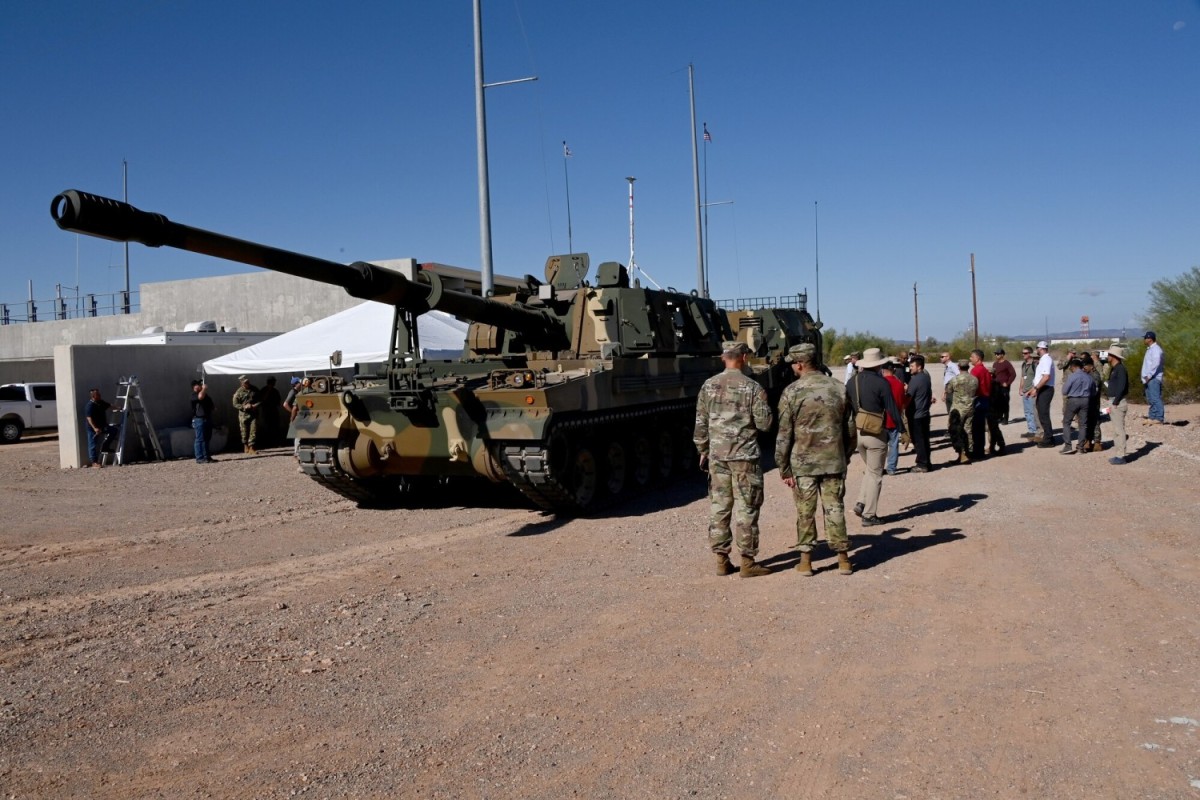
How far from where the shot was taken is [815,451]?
7.40 meters

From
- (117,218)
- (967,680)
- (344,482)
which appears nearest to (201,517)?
(344,482)

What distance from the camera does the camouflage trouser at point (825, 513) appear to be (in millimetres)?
7348

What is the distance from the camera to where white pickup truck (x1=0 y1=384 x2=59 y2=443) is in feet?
81.0

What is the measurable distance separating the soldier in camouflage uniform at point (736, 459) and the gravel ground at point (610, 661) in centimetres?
29

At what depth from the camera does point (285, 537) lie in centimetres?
1005

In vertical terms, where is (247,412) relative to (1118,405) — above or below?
above

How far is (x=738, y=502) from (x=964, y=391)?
7.44 meters

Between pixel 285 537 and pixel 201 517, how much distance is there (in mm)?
2038

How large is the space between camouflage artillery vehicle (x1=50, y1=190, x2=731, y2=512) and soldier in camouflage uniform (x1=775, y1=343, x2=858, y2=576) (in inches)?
123

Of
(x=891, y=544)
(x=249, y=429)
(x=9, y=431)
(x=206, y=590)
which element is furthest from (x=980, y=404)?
(x=9, y=431)

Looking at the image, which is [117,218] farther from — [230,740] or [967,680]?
[967,680]

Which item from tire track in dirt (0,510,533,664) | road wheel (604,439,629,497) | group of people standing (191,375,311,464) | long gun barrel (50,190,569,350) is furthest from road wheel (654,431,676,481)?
group of people standing (191,375,311,464)

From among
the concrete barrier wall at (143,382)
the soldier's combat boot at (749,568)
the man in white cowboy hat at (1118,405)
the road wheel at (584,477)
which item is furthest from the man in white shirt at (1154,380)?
the concrete barrier wall at (143,382)

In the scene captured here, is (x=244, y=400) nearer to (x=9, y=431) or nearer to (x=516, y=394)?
(x=9, y=431)
